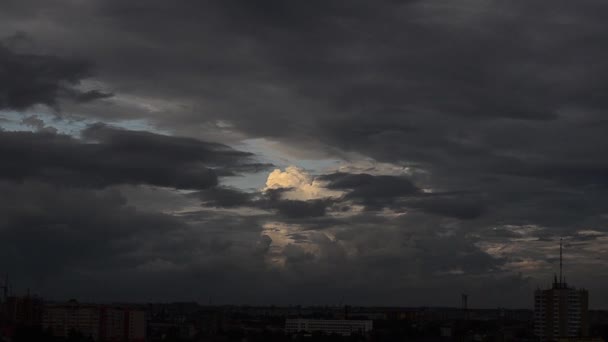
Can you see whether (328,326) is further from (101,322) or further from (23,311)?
(23,311)

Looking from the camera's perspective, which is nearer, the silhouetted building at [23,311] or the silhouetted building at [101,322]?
the silhouetted building at [101,322]

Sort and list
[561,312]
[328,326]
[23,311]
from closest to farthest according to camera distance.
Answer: [561,312]
[23,311]
[328,326]

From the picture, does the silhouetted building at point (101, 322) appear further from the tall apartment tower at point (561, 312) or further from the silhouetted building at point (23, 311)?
the tall apartment tower at point (561, 312)

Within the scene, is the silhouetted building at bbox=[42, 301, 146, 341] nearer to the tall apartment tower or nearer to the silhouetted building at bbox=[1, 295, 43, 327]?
the silhouetted building at bbox=[1, 295, 43, 327]

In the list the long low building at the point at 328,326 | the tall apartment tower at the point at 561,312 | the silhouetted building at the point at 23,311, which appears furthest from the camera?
the long low building at the point at 328,326

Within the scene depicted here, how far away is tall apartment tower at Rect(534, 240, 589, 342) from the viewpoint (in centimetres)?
12019

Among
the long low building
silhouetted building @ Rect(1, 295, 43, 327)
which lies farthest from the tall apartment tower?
silhouetted building @ Rect(1, 295, 43, 327)

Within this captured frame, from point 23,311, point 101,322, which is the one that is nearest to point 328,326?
point 101,322

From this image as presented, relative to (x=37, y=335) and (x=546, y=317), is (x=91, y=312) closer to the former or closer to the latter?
(x=37, y=335)

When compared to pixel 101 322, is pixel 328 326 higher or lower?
lower

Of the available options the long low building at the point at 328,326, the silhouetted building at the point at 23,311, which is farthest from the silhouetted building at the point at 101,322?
the long low building at the point at 328,326

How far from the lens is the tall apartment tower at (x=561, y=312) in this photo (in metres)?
120

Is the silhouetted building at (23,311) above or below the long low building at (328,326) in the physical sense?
above

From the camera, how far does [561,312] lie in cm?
12150
